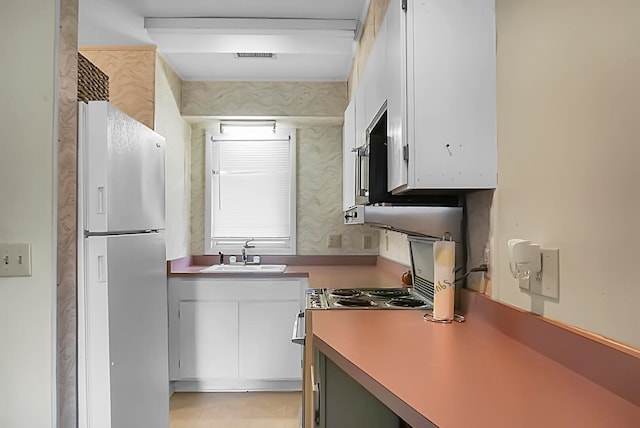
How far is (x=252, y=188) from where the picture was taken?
12.9 ft

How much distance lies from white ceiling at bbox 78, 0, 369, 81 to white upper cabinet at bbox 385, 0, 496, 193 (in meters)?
1.22

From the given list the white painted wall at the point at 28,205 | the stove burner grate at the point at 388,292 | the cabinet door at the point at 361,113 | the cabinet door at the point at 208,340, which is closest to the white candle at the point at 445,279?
the stove burner grate at the point at 388,292

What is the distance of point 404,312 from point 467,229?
1.26 ft

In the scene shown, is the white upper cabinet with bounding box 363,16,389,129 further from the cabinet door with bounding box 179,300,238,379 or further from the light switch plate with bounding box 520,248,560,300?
the cabinet door with bounding box 179,300,238,379

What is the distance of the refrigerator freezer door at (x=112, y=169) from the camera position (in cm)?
180

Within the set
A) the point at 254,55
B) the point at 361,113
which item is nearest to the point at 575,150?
the point at 361,113

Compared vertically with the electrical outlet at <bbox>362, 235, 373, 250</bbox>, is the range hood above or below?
above

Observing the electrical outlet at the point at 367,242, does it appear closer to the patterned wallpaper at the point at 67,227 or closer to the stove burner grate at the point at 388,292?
the stove burner grate at the point at 388,292

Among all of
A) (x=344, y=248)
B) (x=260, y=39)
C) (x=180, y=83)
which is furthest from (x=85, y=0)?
(x=344, y=248)

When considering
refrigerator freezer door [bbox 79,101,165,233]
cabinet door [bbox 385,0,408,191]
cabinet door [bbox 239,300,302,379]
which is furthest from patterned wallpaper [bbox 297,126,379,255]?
cabinet door [bbox 385,0,408,191]

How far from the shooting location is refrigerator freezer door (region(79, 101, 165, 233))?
1804 mm

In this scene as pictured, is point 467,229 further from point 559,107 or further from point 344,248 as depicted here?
point 344,248

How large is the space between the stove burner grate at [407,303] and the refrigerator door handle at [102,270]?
1.12 meters

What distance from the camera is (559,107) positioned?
1.10 m
